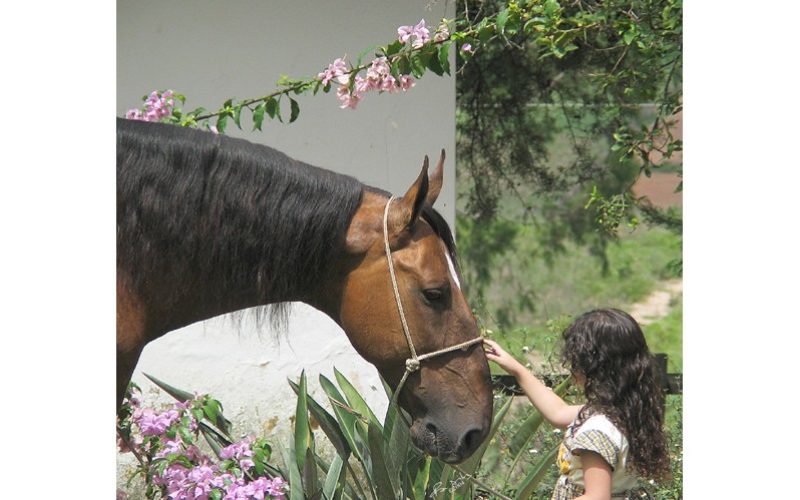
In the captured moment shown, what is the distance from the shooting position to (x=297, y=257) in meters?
2.11

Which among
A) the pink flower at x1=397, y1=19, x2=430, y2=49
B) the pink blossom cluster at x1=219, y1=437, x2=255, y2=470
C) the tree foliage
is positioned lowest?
the pink blossom cluster at x1=219, y1=437, x2=255, y2=470

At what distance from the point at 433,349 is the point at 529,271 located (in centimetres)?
475

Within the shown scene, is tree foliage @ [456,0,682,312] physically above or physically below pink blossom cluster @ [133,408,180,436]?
above

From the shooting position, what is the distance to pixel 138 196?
206 centimetres

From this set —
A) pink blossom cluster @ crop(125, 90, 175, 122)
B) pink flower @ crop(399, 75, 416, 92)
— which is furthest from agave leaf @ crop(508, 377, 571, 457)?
pink blossom cluster @ crop(125, 90, 175, 122)

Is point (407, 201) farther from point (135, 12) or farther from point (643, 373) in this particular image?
point (135, 12)

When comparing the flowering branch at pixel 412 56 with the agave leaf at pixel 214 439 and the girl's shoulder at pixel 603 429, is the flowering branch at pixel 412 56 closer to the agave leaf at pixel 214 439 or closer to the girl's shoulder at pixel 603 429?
the agave leaf at pixel 214 439

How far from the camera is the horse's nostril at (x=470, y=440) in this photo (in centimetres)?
213

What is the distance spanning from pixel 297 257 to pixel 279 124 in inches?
Answer: 63.4

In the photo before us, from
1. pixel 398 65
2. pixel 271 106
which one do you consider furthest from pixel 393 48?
pixel 271 106

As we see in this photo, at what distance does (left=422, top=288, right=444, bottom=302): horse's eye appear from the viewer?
6.91 ft

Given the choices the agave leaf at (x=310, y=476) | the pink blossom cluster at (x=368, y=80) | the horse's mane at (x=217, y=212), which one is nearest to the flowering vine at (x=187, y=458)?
the agave leaf at (x=310, y=476)

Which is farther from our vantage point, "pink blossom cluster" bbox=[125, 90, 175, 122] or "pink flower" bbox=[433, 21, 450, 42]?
"pink blossom cluster" bbox=[125, 90, 175, 122]

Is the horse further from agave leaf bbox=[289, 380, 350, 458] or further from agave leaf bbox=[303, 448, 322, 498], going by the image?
agave leaf bbox=[289, 380, 350, 458]
